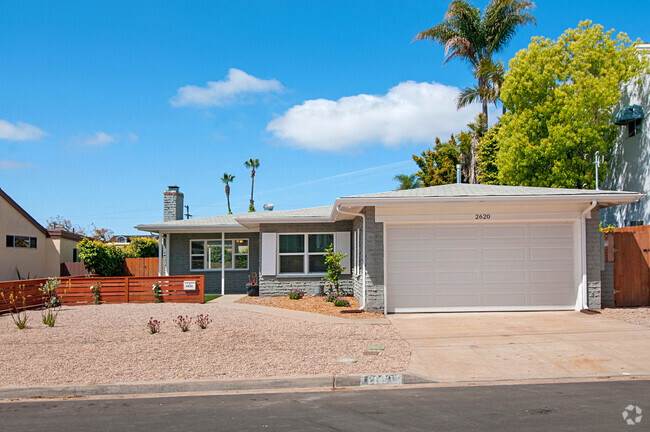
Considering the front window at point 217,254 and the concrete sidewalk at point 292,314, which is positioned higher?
the front window at point 217,254

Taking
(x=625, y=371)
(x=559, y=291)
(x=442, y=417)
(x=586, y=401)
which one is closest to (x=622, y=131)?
(x=559, y=291)

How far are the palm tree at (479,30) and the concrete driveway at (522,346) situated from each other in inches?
833

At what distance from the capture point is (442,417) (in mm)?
5695

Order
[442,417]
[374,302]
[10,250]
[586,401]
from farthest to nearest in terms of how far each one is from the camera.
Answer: [10,250]
[374,302]
[586,401]
[442,417]

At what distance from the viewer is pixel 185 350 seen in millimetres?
9289

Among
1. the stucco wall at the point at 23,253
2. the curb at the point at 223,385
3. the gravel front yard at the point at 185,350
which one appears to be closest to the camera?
the curb at the point at 223,385

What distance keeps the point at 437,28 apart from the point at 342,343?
2658 centimetres

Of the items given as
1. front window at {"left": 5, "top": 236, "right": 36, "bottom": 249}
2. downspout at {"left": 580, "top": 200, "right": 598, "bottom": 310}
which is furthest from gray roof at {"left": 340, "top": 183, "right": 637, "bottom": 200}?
front window at {"left": 5, "top": 236, "right": 36, "bottom": 249}

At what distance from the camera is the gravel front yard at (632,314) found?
37.4ft

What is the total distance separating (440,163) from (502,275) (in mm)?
24582

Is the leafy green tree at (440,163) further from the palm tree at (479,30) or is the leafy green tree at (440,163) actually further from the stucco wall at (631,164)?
the stucco wall at (631,164)

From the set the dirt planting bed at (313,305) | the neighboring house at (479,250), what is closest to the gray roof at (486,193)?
the neighboring house at (479,250)

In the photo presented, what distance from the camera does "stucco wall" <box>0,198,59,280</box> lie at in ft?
78.6

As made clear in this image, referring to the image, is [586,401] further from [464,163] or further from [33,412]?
[464,163]
